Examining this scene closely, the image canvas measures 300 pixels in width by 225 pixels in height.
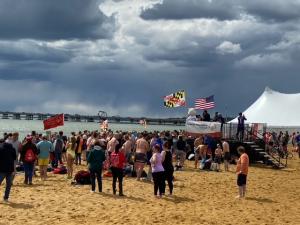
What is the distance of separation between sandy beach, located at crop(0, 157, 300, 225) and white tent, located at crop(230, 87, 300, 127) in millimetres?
25564

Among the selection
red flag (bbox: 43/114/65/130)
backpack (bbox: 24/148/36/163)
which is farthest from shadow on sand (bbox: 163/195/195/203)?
red flag (bbox: 43/114/65/130)

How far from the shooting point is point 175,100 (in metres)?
34.9

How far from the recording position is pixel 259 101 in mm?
46656

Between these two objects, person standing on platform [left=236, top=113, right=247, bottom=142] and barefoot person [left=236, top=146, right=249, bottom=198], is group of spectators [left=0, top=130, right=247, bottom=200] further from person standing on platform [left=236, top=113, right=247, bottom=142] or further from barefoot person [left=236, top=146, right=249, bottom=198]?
person standing on platform [left=236, top=113, right=247, bottom=142]

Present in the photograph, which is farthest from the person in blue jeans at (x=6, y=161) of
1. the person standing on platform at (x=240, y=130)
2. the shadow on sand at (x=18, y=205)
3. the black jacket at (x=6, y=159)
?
the person standing on platform at (x=240, y=130)

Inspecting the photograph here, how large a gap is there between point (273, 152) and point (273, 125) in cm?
1261

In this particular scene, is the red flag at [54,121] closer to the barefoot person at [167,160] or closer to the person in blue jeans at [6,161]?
the barefoot person at [167,160]

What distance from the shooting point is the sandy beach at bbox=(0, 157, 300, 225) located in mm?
11977

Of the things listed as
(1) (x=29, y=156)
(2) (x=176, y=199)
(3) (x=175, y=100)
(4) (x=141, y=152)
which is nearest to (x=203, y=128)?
(3) (x=175, y=100)

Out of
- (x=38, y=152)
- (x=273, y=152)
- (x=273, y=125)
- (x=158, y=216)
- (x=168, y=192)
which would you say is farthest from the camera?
(x=273, y=125)

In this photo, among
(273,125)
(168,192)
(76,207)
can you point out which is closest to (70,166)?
(168,192)

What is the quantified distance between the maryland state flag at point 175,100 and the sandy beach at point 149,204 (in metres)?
15.4

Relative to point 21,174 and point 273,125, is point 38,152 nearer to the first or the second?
point 21,174

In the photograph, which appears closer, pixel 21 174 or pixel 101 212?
pixel 101 212
